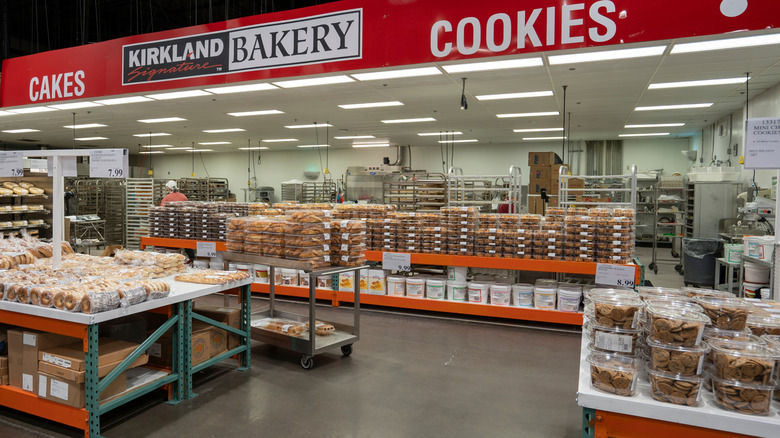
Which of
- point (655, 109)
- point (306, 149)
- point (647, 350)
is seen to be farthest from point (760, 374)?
point (306, 149)

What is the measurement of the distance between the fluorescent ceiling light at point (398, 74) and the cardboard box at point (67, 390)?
5.10 metres

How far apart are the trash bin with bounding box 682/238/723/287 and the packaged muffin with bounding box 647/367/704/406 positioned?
26.2 feet

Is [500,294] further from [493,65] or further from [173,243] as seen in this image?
[173,243]

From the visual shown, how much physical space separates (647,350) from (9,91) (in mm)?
11486

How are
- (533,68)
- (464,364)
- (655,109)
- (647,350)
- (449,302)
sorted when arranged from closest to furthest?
(647,350) < (464,364) < (449,302) < (533,68) < (655,109)

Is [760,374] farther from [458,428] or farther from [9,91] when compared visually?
[9,91]

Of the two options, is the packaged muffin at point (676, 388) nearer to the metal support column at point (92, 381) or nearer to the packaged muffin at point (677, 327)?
the packaged muffin at point (677, 327)

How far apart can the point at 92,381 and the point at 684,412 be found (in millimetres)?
3186

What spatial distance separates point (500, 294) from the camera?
5961 mm

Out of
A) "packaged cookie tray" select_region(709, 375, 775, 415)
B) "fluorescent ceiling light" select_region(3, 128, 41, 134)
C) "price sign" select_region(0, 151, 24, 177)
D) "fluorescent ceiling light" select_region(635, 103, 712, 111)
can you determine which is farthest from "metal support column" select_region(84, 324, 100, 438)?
"fluorescent ceiling light" select_region(3, 128, 41, 134)

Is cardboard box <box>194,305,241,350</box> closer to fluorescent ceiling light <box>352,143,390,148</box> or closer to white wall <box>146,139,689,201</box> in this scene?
fluorescent ceiling light <box>352,143,390,148</box>

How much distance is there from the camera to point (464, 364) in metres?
4.55

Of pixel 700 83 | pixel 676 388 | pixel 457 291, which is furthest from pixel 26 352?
pixel 700 83
